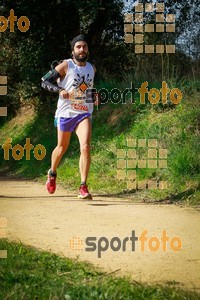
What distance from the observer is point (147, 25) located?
14141 millimetres

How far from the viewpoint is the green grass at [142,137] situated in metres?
8.02

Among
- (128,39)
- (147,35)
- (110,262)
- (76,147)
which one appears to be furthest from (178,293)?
(128,39)

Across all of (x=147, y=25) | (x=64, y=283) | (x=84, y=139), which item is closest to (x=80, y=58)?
(x=84, y=139)

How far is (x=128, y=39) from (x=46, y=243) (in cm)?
1220

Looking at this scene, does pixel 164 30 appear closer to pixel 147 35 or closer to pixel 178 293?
pixel 147 35

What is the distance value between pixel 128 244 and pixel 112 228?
0.65 metres

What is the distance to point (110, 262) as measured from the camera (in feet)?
13.2

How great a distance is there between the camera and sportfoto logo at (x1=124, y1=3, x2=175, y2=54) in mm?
13195

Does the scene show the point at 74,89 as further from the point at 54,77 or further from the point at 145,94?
the point at 145,94

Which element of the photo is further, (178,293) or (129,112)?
(129,112)

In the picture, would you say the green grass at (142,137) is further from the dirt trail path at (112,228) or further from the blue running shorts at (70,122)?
the blue running shorts at (70,122)

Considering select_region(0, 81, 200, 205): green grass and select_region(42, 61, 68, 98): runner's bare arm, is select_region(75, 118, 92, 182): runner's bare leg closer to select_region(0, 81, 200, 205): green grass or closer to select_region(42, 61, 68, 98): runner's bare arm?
select_region(42, 61, 68, 98): runner's bare arm

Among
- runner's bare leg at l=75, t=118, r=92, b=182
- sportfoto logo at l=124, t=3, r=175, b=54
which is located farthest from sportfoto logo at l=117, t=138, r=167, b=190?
sportfoto logo at l=124, t=3, r=175, b=54

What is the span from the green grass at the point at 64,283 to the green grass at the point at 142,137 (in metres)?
3.61
